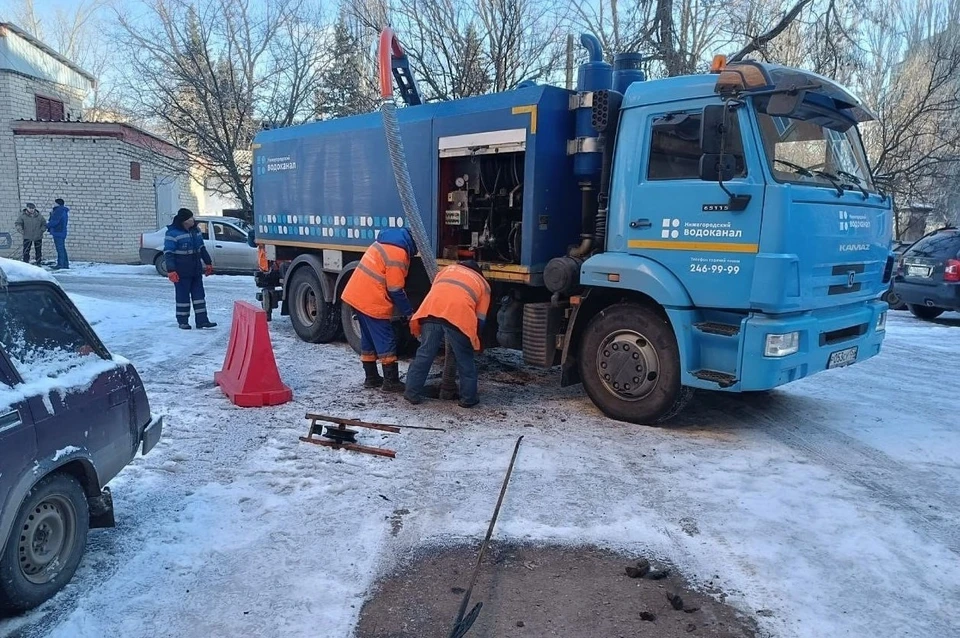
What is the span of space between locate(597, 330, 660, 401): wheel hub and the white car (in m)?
13.5

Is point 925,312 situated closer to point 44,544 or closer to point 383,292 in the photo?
point 383,292

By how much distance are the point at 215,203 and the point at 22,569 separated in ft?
122

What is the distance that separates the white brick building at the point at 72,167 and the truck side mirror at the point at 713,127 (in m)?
19.4

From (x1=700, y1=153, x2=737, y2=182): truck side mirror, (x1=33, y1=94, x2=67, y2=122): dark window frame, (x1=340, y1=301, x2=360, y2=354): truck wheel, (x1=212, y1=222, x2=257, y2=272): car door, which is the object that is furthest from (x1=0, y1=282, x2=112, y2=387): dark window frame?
(x1=33, y1=94, x2=67, y2=122): dark window frame

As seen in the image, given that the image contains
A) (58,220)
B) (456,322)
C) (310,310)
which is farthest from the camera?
(58,220)

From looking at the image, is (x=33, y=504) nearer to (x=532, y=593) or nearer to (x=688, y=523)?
(x=532, y=593)

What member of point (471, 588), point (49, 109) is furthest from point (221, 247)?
point (471, 588)

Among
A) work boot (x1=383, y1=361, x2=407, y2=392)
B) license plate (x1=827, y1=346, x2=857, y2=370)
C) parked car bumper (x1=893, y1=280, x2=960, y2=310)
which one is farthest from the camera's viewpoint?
parked car bumper (x1=893, y1=280, x2=960, y2=310)

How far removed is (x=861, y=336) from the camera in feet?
19.3

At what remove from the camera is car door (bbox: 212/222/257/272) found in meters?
17.5

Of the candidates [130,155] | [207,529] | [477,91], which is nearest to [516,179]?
[207,529]

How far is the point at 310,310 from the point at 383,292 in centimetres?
326

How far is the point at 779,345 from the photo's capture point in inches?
197

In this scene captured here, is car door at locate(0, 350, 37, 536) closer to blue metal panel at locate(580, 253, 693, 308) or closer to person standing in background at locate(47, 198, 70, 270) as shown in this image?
blue metal panel at locate(580, 253, 693, 308)
